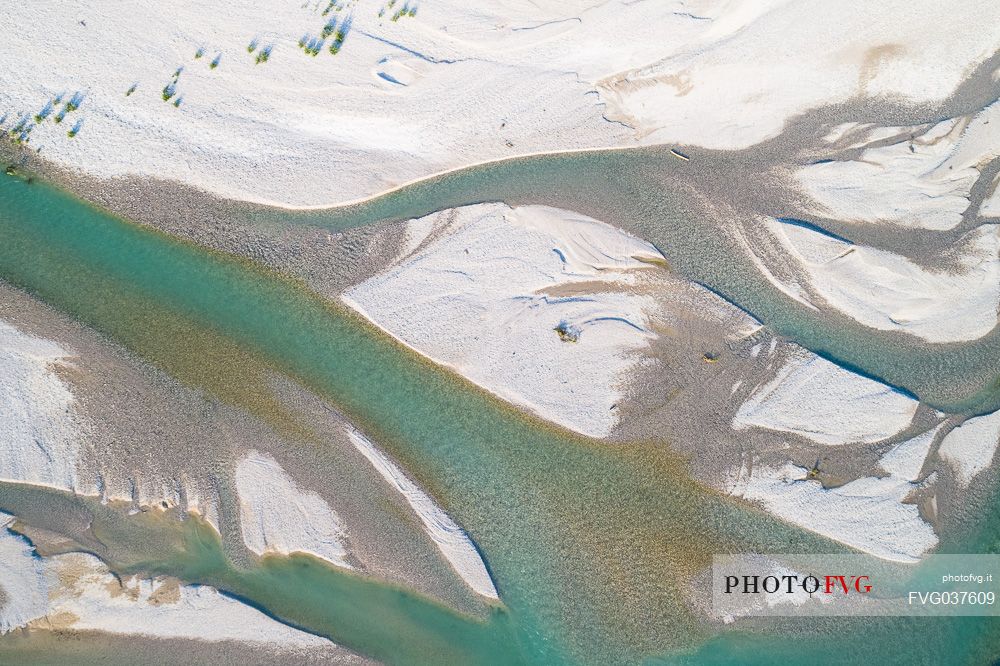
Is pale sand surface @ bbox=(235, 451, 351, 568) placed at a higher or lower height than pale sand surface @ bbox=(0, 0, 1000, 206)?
lower

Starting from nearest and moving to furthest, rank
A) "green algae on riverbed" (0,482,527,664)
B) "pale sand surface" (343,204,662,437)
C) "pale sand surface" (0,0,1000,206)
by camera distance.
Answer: "green algae on riverbed" (0,482,527,664), "pale sand surface" (343,204,662,437), "pale sand surface" (0,0,1000,206)

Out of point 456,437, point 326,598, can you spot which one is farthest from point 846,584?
point 326,598

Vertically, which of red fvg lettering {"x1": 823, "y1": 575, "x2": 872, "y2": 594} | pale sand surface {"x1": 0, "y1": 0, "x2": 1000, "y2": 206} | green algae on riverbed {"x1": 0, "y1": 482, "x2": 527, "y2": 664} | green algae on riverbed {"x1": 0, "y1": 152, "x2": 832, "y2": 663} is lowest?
green algae on riverbed {"x1": 0, "y1": 482, "x2": 527, "y2": 664}

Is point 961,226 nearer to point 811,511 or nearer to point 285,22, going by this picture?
point 811,511

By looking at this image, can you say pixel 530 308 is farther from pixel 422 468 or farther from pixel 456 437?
pixel 422 468

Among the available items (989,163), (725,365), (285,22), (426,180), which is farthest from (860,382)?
(285,22)

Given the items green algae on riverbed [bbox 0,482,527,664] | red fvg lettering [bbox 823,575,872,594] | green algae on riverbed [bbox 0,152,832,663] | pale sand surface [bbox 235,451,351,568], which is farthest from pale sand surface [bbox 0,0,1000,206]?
red fvg lettering [bbox 823,575,872,594]

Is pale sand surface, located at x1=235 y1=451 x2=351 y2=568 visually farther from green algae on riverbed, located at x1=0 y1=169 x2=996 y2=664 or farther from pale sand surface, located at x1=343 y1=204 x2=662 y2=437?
pale sand surface, located at x1=343 y1=204 x2=662 y2=437

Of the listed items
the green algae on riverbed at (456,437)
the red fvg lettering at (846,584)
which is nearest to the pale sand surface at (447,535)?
the green algae on riverbed at (456,437)

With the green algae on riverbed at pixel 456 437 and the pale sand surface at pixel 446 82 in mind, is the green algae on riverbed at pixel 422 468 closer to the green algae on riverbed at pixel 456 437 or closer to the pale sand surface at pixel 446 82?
the green algae on riverbed at pixel 456 437

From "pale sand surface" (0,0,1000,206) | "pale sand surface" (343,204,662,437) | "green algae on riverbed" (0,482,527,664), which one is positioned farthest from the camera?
"pale sand surface" (0,0,1000,206)
